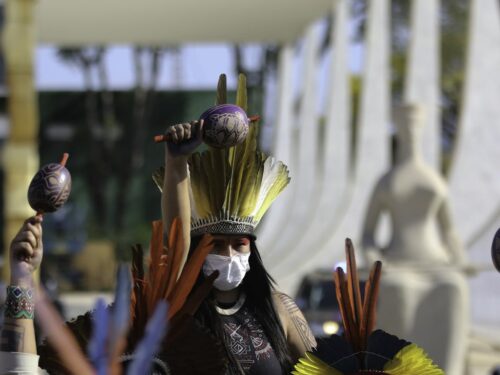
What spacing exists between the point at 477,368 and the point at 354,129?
42098 millimetres

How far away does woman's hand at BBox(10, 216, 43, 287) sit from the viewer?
3848 mm

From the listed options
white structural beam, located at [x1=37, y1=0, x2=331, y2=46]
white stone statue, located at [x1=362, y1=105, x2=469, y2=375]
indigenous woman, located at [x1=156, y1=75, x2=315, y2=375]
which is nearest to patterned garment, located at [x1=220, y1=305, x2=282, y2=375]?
indigenous woman, located at [x1=156, y1=75, x2=315, y2=375]

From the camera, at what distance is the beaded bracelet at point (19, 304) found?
3.86 metres

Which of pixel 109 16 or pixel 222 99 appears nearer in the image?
pixel 222 99

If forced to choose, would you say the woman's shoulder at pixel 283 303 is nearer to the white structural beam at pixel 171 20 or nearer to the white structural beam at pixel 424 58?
the white structural beam at pixel 424 58

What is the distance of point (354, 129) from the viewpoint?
2167 inches

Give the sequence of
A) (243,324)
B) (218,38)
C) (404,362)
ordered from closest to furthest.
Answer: (404,362), (243,324), (218,38)

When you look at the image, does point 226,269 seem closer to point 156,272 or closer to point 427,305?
point 156,272

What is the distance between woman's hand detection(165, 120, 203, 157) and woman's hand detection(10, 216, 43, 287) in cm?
40

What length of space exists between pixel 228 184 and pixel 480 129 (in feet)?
56.6

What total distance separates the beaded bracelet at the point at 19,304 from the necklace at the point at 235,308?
2.26 feet

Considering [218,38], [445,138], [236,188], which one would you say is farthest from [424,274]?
[445,138]

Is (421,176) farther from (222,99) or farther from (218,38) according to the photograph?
(218,38)

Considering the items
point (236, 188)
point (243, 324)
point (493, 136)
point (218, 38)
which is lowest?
point (243, 324)
